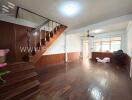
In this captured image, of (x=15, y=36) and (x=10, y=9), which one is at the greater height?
(x=10, y=9)

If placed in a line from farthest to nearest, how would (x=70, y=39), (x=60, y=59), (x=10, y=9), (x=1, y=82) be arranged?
(x=70, y=39) < (x=60, y=59) < (x=10, y=9) < (x=1, y=82)

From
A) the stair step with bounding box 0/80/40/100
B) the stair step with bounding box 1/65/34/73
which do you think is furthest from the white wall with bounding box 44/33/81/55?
the stair step with bounding box 0/80/40/100

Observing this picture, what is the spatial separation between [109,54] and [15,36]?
6951 millimetres

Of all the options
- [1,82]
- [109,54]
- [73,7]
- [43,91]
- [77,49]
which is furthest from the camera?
[77,49]

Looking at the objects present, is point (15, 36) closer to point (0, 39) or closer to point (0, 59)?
point (0, 39)

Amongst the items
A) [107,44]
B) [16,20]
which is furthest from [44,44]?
[107,44]

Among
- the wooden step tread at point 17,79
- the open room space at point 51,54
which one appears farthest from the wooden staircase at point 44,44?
the wooden step tread at point 17,79

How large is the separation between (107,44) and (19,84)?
7.70 metres

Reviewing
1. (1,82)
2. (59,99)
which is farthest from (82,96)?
(1,82)

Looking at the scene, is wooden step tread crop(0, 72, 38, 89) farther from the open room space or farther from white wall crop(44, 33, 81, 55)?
white wall crop(44, 33, 81, 55)

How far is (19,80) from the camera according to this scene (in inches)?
86.7

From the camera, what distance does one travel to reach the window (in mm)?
7141

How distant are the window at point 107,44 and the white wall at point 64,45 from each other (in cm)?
195

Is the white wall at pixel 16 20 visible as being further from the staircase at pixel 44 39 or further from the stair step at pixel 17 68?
the stair step at pixel 17 68
